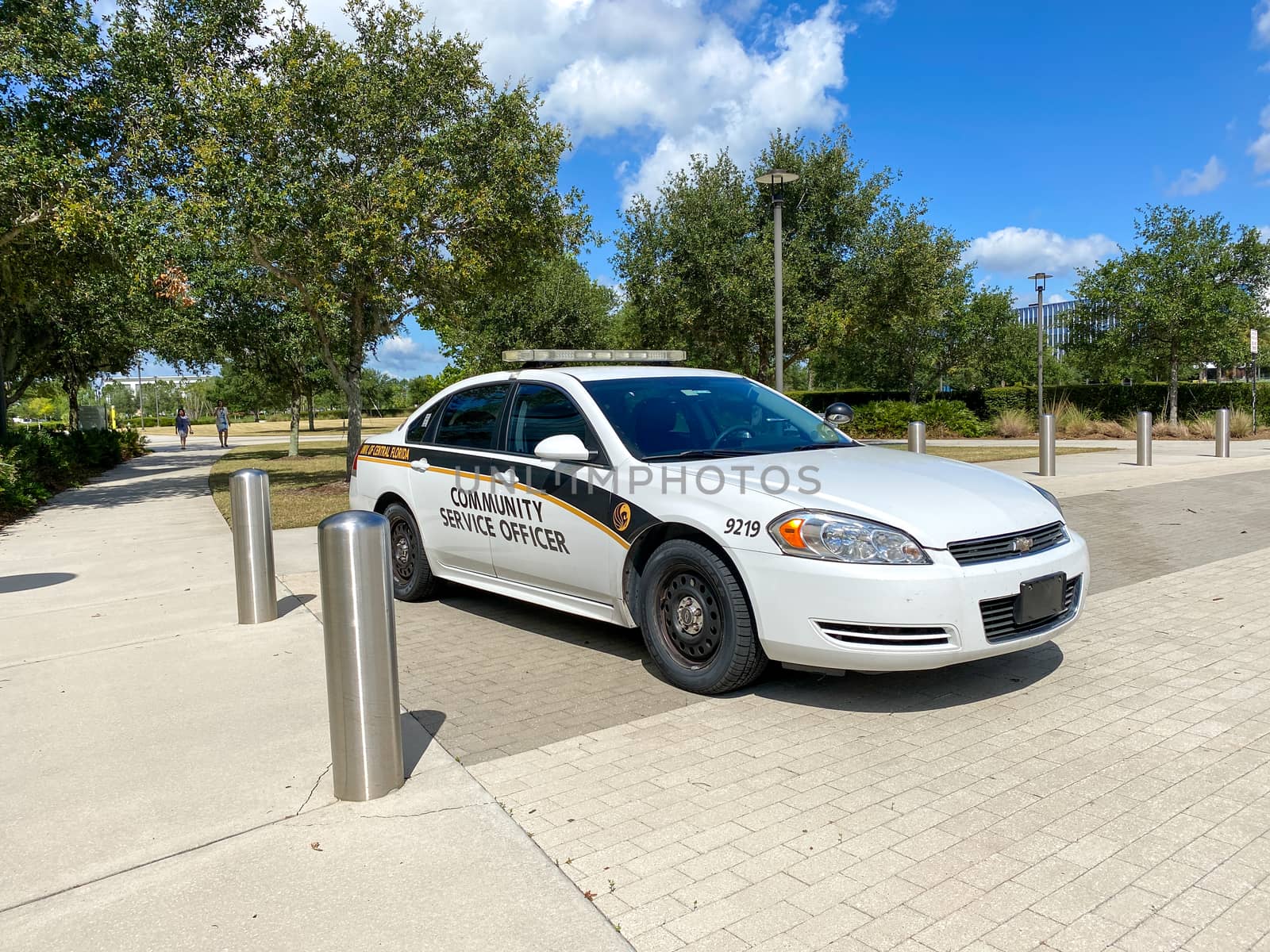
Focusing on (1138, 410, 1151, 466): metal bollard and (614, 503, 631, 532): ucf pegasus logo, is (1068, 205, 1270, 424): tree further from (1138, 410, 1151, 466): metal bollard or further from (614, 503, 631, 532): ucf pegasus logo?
(614, 503, 631, 532): ucf pegasus logo

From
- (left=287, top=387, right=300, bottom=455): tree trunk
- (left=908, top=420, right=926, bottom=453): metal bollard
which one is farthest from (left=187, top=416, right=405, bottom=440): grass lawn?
(left=908, top=420, right=926, bottom=453): metal bollard

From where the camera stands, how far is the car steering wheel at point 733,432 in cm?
516

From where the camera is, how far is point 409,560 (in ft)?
21.8

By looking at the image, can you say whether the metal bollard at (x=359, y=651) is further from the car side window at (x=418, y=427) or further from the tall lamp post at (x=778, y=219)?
the tall lamp post at (x=778, y=219)

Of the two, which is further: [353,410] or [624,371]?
[353,410]

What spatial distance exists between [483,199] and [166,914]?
1236 cm

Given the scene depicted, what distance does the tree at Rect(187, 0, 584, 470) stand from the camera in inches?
509

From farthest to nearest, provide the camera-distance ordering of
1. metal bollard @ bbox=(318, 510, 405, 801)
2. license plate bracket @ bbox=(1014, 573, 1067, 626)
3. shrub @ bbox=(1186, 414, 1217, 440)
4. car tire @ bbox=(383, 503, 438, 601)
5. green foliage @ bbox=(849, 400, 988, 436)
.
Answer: green foliage @ bbox=(849, 400, 988, 436), shrub @ bbox=(1186, 414, 1217, 440), car tire @ bbox=(383, 503, 438, 601), license plate bracket @ bbox=(1014, 573, 1067, 626), metal bollard @ bbox=(318, 510, 405, 801)

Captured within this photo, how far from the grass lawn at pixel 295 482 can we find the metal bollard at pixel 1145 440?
46.0 ft

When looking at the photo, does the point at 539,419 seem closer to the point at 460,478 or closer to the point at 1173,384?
the point at 460,478

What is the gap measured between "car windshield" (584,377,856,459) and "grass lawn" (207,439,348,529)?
302cm

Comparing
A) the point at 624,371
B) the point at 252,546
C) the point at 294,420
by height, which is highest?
the point at 624,371

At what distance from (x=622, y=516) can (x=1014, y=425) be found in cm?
2582

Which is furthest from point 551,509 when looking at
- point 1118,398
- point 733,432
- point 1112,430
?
point 1118,398
